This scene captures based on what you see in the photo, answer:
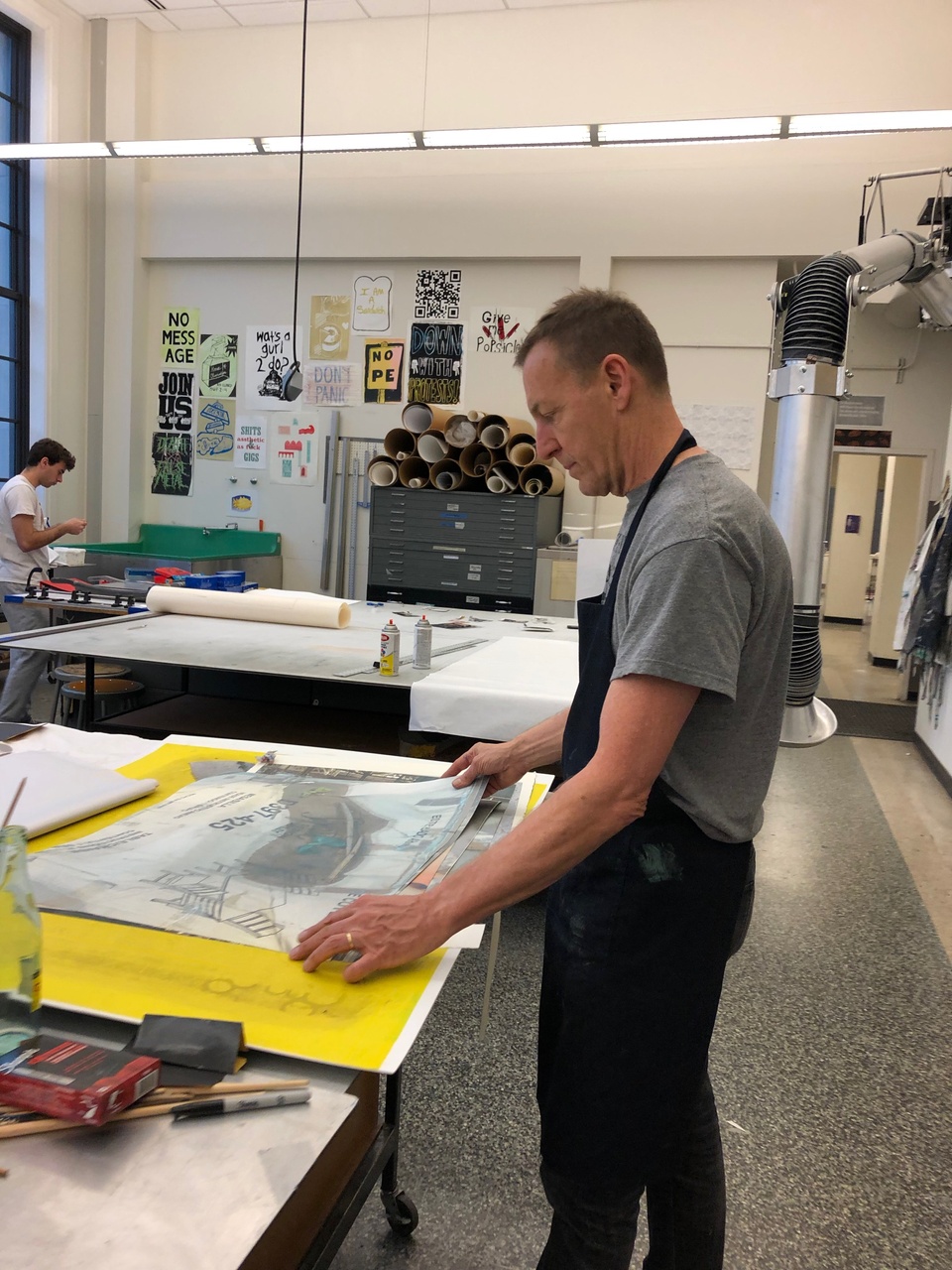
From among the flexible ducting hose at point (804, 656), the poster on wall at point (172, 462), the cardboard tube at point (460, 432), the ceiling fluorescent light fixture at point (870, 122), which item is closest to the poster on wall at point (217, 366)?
the poster on wall at point (172, 462)

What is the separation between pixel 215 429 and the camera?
261 inches

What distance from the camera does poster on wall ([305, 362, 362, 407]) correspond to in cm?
632

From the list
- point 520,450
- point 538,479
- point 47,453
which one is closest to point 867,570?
point 538,479

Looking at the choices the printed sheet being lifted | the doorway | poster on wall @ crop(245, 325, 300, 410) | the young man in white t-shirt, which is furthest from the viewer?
the doorway

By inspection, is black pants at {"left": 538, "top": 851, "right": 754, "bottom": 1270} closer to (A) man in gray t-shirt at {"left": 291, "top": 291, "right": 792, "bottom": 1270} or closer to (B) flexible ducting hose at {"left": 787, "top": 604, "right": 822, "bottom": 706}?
(A) man in gray t-shirt at {"left": 291, "top": 291, "right": 792, "bottom": 1270}

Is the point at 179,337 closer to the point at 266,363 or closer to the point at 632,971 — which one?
the point at 266,363

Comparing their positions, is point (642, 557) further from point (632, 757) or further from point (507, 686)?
point (507, 686)

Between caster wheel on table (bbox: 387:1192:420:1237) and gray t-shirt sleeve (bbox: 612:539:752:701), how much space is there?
1.12 metres

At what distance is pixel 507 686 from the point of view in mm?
2385

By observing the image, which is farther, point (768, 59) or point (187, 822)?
point (768, 59)

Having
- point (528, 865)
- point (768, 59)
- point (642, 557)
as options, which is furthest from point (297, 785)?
point (768, 59)

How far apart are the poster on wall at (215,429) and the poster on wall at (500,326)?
6.44 feet

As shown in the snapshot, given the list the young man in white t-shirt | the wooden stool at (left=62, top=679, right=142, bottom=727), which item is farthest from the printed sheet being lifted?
Result: the young man in white t-shirt

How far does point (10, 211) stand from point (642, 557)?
7.10 m
